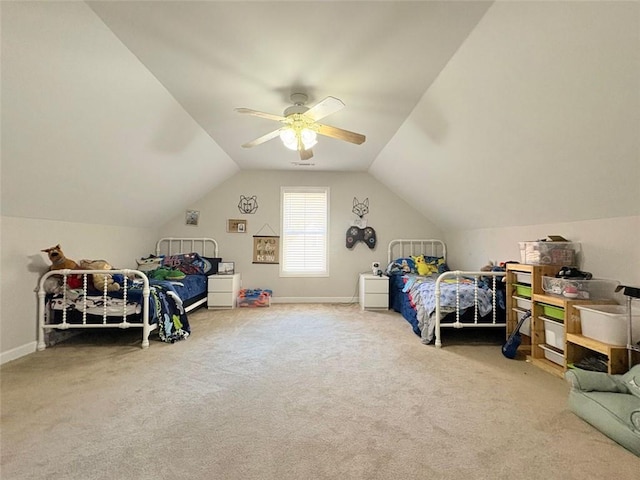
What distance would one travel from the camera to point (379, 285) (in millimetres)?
4691

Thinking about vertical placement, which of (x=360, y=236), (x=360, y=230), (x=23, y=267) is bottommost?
(x=23, y=267)

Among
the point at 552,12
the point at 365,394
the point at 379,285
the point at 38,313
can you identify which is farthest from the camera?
the point at 379,285

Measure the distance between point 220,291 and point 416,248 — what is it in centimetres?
350

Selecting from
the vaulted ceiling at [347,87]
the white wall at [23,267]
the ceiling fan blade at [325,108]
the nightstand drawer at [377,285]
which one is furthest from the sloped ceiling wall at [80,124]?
the nightstand drawer at [377,285]

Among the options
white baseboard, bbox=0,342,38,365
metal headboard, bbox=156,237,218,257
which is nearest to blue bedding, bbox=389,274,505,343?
metal headboard, bbox=156,237,218,257

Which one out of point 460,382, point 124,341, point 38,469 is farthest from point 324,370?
point 124,341

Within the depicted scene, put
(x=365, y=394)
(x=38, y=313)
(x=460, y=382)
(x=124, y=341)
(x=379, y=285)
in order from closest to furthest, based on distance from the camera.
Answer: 1. (x=365, y=394)
2. (x=460, y=382)
3. (x=38, y=313)
4. (x=124, y=341)
5. (x=379, y=285)

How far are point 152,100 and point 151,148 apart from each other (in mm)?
727

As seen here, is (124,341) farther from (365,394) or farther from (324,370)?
(365,394)

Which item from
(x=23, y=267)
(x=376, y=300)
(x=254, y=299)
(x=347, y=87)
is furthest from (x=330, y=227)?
(x=23, y=267)

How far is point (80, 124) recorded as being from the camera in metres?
2.35

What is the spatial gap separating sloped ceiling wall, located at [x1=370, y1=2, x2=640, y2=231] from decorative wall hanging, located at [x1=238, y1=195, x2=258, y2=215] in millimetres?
2852

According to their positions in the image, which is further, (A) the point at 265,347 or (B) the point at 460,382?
(A) the point at 265,347

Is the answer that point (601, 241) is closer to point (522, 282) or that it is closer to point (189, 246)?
point (522, 282)
